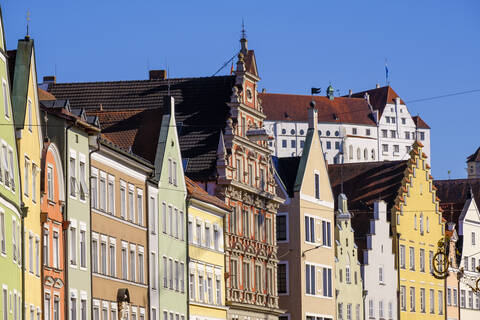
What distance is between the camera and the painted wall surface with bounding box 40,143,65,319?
202 feet

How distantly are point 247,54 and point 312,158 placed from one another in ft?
44.8

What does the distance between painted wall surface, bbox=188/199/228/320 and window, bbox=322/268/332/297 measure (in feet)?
59.2

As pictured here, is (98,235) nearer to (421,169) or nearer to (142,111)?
(142,111)

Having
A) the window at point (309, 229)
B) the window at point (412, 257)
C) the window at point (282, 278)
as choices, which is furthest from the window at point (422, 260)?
the window at point (282, 278)

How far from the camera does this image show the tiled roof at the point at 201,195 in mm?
83875

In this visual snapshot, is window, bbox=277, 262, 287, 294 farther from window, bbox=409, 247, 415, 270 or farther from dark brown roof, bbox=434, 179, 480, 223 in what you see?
dark brown roof, bbox=434, 179, 480, 223

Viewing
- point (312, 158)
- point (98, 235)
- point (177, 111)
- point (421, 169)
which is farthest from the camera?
point (421, 169)

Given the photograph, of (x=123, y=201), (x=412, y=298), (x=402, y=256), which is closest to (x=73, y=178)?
(x=123, y=201)

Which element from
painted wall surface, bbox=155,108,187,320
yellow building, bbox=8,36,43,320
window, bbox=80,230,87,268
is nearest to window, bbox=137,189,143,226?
painted wall surface, bbox=155,108,187,320

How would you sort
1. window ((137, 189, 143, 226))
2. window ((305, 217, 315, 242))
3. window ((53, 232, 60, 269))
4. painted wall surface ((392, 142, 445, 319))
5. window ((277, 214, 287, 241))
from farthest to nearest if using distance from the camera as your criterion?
painted wall surface ((392, 142, 445, 319)), window ((305, 217, 315, 242)), window ((277, 214, 287, 241)), window ((137, 189, 143, 226)), window ((53, 232, 60, 269))

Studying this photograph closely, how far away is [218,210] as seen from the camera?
87625mm

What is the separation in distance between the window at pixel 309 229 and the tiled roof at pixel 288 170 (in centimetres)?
227

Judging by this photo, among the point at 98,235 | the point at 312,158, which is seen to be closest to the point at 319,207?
the point at 312,158

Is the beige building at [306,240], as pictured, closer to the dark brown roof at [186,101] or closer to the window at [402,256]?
the dark brown roof at [186,101]
